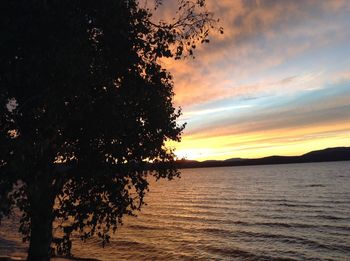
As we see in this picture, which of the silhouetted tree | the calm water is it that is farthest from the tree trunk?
the calm water

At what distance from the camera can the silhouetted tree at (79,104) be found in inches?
501

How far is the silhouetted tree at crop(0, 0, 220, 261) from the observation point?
1273 centimetres

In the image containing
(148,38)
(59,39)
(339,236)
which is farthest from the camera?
(339,236)

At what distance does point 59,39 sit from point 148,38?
5347mm

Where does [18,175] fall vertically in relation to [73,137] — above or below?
below

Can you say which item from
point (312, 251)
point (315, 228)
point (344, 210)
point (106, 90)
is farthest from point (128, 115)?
point (344, 210)

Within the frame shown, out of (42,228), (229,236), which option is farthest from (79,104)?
(229,236)

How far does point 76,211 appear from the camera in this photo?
17.5 metres

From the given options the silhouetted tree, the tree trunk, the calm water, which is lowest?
the calm water

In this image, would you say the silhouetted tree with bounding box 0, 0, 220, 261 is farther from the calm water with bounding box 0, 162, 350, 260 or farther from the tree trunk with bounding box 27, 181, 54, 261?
the calm water with bounding box 0, 162, 350, 260

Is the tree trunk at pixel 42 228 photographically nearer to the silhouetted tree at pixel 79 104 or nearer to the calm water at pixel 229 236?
the silhouetted tree at pixel 79 104

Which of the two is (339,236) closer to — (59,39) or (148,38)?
(148,38)

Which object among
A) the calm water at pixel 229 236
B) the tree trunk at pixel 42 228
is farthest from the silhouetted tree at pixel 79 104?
the calm water at pixel 229 236

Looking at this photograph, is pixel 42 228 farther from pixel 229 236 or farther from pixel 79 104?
pixel 229 236
